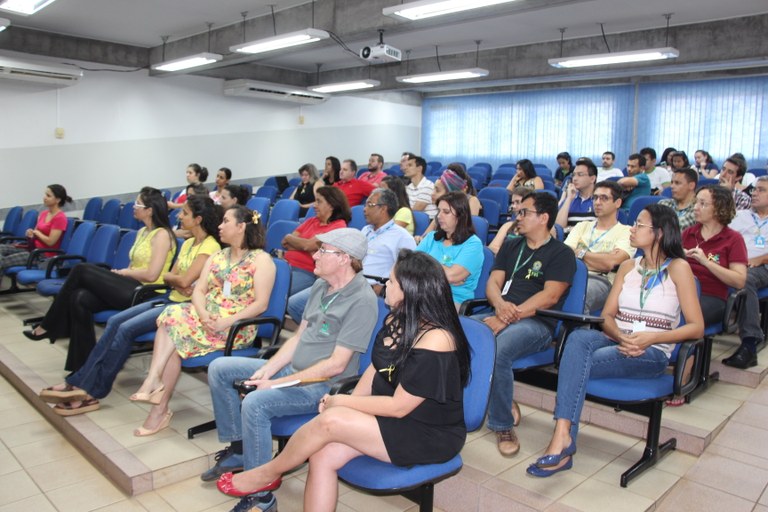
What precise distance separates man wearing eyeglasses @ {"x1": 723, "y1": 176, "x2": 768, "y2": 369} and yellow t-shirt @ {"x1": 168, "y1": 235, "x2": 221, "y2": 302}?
2.93 m

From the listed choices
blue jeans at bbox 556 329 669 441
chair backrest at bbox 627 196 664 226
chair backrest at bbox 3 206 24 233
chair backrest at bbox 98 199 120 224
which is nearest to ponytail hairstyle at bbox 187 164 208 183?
chair backrest at bbox 98 199 120 224

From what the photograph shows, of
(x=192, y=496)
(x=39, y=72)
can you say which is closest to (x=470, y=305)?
(x=192, y=496)

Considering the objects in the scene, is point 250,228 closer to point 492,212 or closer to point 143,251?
point 143,251

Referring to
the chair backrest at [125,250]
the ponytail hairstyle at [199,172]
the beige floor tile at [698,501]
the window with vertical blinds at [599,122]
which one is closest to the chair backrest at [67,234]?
the chair backrest at [125,250]

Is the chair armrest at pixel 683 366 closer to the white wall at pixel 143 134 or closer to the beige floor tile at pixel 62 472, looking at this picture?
the beige floor tile at pixel 62 472

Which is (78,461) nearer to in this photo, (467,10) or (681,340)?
(681,340)

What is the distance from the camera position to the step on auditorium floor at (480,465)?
2.41 metres

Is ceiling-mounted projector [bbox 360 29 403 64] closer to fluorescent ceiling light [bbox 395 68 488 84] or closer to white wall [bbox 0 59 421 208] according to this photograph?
fluorescent ceiling light [bbox 395 68 488 84]

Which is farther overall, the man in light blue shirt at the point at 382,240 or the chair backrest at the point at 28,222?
the chair backrest at the point at 28,222

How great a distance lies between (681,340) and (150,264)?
3.03 meters

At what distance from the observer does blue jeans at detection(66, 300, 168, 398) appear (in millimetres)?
3186

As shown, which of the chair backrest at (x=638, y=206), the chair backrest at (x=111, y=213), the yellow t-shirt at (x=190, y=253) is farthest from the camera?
the chair backrest at (x=111, y=213)

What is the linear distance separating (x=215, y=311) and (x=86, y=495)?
38.7 inches

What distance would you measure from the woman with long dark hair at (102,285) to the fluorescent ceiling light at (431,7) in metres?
2.68
